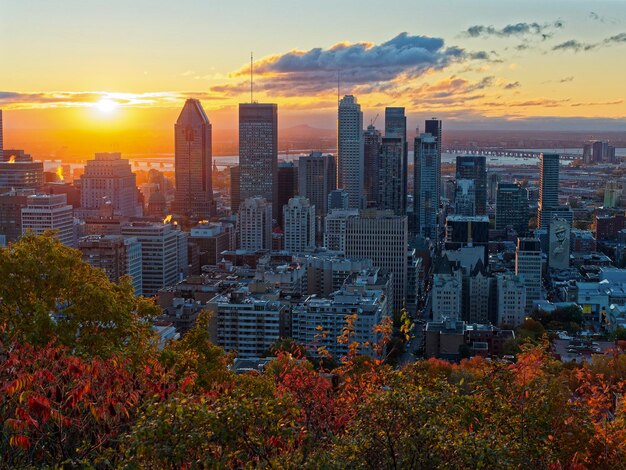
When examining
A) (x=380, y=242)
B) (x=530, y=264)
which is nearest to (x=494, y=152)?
(x=530, y=264)

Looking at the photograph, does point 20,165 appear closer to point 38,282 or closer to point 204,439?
point 38,282

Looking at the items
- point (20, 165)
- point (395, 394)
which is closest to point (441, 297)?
point (395, 394)

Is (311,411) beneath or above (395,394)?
beneath

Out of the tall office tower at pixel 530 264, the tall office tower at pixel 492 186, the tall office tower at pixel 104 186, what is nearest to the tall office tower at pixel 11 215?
the tall office tower at pixel 104 186

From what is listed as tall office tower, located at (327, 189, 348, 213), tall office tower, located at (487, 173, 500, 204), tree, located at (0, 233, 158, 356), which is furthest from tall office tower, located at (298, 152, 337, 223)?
tree, located at (0, 233, 158, 356)

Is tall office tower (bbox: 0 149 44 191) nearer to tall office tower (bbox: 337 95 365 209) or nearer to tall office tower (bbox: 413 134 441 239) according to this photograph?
tall office tower (bbox: 337 95 365 209)
